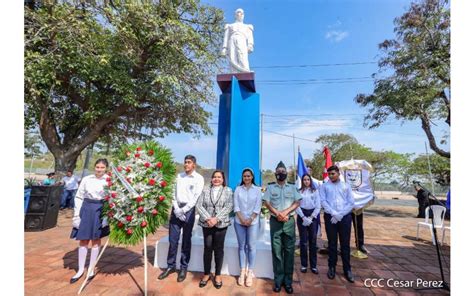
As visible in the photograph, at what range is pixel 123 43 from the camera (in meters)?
8.72

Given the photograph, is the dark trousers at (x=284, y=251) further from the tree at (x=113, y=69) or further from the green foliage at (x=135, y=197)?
the tree at (x=113, y=69)

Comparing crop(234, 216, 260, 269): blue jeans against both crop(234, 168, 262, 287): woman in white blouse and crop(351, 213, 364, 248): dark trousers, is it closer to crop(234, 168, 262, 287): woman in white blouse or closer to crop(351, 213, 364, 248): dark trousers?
crop(234, 168, 262, 287): woman in white blouse

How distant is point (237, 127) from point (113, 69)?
6.13 meters

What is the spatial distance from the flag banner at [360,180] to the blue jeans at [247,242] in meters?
2.51

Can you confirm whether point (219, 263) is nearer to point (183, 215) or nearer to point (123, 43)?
point (183, 215)

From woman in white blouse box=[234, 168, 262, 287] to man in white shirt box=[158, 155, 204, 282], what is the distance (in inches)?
24.5

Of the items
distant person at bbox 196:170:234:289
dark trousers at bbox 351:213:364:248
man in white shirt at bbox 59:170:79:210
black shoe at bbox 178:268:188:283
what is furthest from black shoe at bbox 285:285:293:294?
man in white shirt at bbox 59:170:79:210

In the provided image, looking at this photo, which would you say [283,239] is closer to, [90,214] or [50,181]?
[90,214]

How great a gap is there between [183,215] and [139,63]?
7824 mm

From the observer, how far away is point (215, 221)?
3.18m

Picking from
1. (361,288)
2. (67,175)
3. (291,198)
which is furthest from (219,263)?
(67,175)

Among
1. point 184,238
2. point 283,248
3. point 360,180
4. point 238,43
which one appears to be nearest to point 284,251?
point 283,248

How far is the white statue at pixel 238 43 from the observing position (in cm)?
505

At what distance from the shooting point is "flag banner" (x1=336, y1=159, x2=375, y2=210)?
4832 mm
